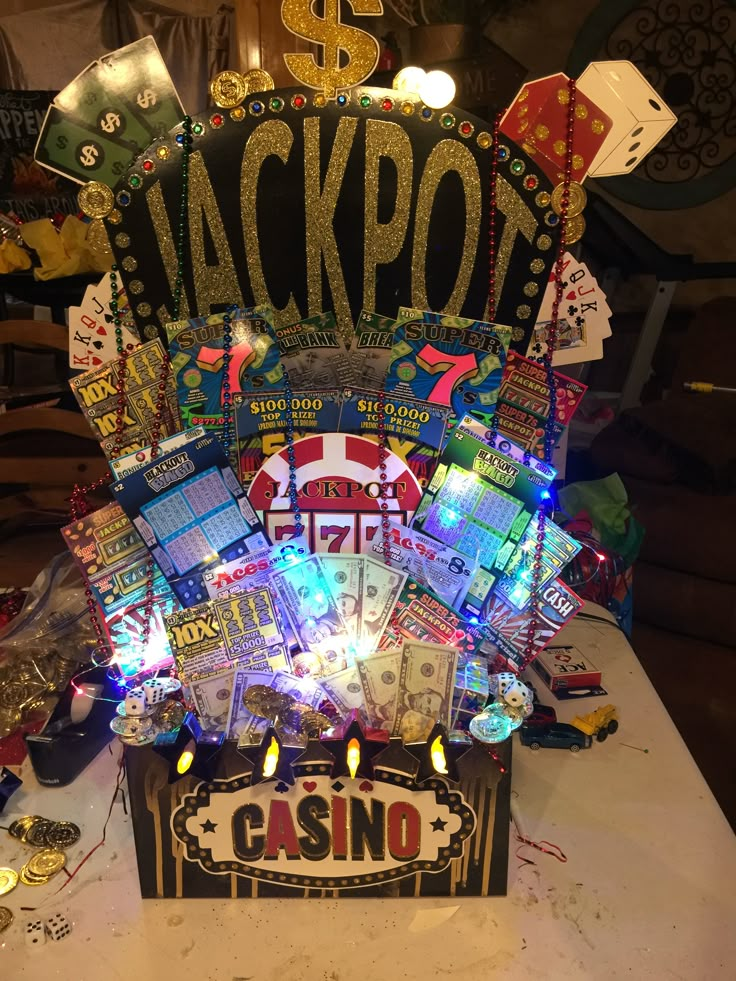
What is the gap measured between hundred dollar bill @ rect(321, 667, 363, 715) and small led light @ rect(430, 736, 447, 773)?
0.09m

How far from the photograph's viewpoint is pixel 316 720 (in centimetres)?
69

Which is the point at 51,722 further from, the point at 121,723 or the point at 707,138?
the point at 707,138

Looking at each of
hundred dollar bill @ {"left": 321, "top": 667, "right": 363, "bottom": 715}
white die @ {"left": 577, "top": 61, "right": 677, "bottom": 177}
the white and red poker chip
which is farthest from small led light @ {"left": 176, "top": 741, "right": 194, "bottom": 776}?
white die @ {"left": 577, "top": 61, "right": 677, "bottom": 177}

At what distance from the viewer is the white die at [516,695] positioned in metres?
0.70

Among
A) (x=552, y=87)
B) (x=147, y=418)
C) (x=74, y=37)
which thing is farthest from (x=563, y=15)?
(x=147, y=418)

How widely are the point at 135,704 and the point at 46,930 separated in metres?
0.23

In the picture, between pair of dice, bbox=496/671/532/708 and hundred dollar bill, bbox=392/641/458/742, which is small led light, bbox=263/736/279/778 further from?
pair of dice, bbox=496/671/532/708

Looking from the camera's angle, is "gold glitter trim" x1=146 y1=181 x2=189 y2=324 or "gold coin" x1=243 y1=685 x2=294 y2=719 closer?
"gold coin" x1=243 y1=685 x2=294 y2=719

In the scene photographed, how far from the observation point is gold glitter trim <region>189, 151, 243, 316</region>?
796 millimetres

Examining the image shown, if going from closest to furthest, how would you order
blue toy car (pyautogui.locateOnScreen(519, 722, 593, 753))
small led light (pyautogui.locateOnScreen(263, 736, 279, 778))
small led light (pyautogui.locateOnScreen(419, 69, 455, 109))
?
small led light (pyautogui.locateOnScreen(263, 736, 279, 778)) → small led light (pyautogui.locateOnScreen(419, 69, 455, 109)) → blue toy car (pyautogui.locateOnScreen(519, 722, 593, 753))

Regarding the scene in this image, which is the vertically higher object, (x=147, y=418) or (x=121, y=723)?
(x=147, y=418)

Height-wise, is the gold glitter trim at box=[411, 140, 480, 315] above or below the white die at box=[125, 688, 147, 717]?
above

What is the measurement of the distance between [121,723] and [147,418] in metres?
0.35

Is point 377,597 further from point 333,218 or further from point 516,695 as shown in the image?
point 333,218
